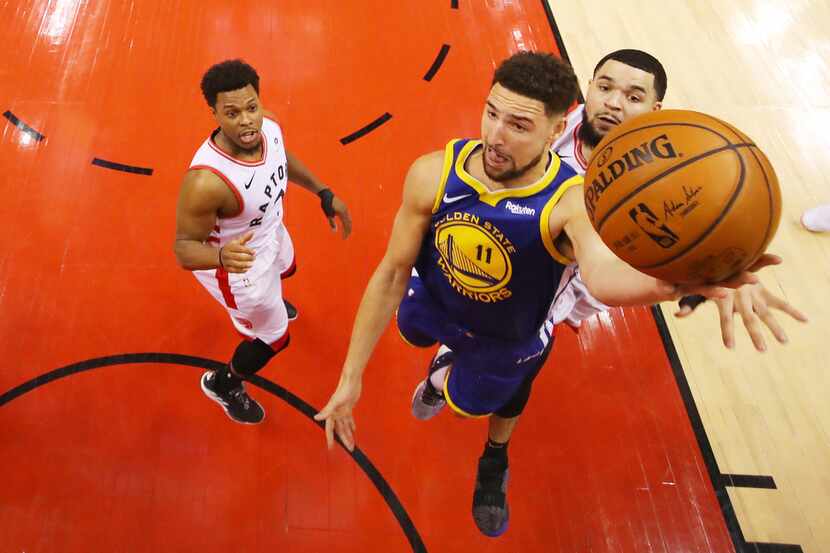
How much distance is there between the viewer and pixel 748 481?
3.17 m

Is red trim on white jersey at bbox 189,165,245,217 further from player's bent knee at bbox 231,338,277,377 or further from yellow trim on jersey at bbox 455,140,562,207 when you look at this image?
yellow trim on jersey at bbox 455,140,562,207

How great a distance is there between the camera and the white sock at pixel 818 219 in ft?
13.8

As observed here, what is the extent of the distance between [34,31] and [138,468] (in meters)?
3.99

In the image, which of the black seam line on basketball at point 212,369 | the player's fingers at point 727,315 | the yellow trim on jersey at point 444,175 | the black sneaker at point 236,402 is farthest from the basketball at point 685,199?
the black sneaker at point 236,402

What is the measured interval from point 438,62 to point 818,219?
316cm

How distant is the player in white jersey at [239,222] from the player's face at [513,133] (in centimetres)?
103

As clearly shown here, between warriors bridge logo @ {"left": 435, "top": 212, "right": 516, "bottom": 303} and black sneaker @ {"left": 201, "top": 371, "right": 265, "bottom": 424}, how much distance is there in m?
1.46

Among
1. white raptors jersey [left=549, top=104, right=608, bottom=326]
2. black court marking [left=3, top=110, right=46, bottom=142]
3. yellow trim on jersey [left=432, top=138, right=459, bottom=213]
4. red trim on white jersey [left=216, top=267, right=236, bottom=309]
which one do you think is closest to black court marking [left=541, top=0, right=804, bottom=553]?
white raptors jersey [left=549, top=104, right=608, bottom=326]

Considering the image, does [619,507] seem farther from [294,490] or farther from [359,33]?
[359,33]

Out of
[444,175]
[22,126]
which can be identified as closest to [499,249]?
[444,175]

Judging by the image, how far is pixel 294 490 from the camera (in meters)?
2.95

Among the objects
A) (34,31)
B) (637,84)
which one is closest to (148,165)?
(34,31)

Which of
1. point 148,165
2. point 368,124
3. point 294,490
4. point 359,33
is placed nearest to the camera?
point 294,490

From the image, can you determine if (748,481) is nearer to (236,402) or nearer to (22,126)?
(236,402)
